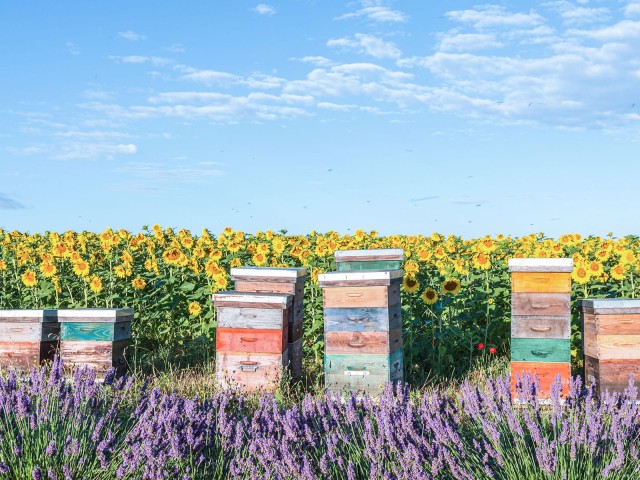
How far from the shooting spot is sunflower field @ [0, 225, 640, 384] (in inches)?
362

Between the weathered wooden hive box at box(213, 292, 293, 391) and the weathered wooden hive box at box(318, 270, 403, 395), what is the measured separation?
51cm

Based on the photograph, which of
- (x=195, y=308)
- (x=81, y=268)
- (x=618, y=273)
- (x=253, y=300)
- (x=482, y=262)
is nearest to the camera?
(x=253, y=300)

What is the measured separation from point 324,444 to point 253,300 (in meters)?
2.67

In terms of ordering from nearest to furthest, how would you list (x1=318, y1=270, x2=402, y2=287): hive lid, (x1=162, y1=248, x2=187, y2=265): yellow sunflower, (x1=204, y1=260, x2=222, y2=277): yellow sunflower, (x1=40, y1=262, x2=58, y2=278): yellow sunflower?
(x1=318, y1=270, x2=402, y2=287): hive lid
(x1=204, y1=260, x2=222, y2=277): yellow sunflower
(x1=162, y1=248, x2=187, y2=265): yellow sunflower
(x1=40, y1=262, x2=58, y2=278): yellow sunflower

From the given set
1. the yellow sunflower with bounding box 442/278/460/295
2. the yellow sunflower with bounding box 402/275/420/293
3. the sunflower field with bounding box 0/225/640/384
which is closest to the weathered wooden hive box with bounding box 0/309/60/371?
the sunflower field with bounding box 0/225/640/384

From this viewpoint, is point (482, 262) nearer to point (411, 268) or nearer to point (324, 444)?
point (411, 268)

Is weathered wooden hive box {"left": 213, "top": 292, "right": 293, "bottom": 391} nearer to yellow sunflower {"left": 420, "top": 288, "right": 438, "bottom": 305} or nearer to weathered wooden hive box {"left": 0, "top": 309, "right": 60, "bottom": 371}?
yellow sunflower {"left": 420, "top": 288, "right": 438, "bottom": 305}

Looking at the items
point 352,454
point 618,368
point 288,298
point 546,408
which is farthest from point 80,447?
point 618,368

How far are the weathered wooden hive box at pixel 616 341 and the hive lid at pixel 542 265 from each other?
1.65 feet

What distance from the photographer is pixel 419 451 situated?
4.21 meters

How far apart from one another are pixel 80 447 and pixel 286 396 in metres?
2.86

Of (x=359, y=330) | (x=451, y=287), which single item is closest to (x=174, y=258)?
(x=451, y=287)

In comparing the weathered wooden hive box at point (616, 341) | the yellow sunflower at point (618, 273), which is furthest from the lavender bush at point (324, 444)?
the yellow sunflower at point (618, 273)

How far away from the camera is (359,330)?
7.10m
